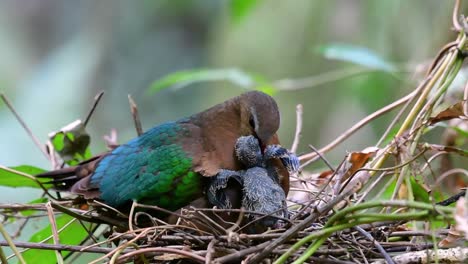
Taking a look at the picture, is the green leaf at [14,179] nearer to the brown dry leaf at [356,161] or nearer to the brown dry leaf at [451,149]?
the brown dry leaf at [356,161]

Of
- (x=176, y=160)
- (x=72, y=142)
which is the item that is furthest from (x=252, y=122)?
A: (x=72, y=142)

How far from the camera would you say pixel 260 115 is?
2.83 m

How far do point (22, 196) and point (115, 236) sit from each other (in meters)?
3.46

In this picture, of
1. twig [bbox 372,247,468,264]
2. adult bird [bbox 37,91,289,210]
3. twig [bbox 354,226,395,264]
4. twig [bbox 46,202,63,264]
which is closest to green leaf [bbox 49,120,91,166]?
adult bird [bbox 37,91,289,210]

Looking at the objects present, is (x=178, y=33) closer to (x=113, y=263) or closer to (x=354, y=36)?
(x=354, y=36)

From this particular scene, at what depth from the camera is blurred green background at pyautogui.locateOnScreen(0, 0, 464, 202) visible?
5.59 m

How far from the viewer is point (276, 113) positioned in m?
2.83

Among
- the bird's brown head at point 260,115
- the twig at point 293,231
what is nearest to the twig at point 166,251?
the twig at point 293,231

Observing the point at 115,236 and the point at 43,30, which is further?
the point at 43,30

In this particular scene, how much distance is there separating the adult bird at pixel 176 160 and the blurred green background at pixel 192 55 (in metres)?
0.88

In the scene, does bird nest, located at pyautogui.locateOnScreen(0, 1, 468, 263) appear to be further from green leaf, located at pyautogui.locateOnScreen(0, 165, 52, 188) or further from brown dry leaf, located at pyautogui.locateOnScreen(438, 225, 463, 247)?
green leaf, located at pyautogui.locateOnScreen(0, 165, 52, 188)

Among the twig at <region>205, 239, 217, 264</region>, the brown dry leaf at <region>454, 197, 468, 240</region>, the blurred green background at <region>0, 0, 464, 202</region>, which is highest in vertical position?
the brown dry leaf at <region>454, 197, 468, 240</region>

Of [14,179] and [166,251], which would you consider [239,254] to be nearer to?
[166,251]

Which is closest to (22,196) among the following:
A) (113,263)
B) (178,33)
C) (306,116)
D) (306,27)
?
(306,116)
